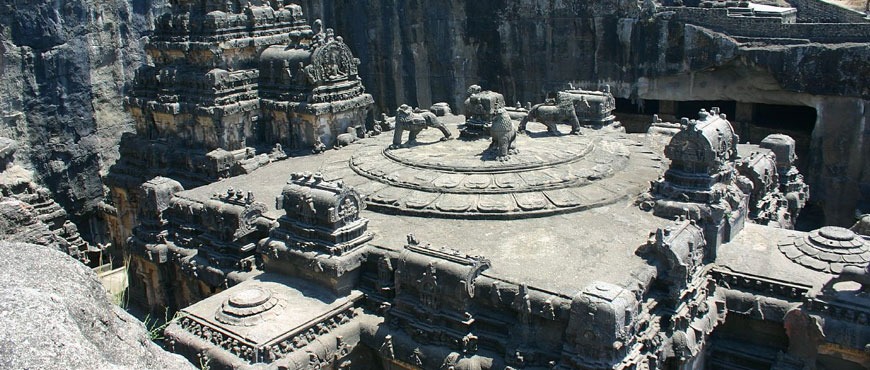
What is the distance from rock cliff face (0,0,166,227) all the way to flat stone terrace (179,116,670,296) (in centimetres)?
1374

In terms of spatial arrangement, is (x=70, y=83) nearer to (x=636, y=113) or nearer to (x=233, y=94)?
(x=233, y=94)

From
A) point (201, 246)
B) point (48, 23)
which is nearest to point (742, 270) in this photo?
point (201, 246)

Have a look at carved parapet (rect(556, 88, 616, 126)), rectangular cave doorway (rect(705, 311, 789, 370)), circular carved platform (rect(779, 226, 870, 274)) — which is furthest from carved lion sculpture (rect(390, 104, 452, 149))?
circular carved platform (rect(779, 226, 870, 274))

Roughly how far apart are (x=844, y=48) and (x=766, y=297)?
1653 centimetres

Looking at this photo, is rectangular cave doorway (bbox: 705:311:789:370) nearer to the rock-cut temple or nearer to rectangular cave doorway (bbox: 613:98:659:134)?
the rock-cut temple

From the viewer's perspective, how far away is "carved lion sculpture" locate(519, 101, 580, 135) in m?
21.2

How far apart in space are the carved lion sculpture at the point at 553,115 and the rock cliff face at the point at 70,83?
20795 millimetres

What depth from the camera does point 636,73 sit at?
3209 cm

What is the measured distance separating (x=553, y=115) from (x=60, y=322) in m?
18.2

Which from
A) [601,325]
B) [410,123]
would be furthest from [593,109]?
[601,325]

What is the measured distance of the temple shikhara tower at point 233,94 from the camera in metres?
23.3


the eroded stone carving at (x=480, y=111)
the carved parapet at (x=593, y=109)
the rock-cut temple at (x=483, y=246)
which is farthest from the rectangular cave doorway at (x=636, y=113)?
the eroded stone carving at (x=480, y=111)

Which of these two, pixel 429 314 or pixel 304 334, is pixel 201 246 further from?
pixel 429 314

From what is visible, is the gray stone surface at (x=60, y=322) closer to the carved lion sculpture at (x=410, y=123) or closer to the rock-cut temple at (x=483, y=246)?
the rock-cut temple at (x=483, y=246)
